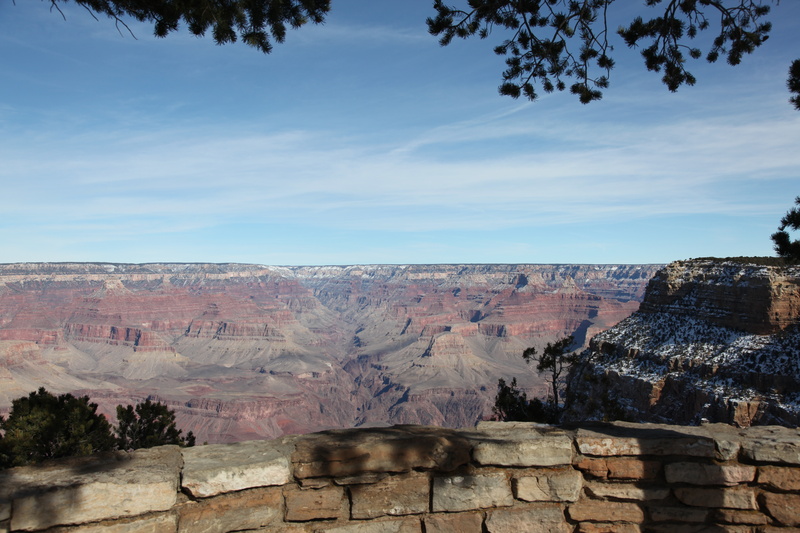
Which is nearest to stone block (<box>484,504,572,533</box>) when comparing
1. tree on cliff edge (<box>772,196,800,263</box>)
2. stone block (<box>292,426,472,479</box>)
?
stone block (<box>292,426,472,479</box>)

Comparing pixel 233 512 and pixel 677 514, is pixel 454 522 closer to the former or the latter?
pixel 233 512

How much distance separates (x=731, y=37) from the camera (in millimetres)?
10375

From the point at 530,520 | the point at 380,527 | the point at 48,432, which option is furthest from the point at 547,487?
the point at 48,432

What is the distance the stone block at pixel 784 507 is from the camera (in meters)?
5.06

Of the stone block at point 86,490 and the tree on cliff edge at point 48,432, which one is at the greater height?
the stone block at point 86,490

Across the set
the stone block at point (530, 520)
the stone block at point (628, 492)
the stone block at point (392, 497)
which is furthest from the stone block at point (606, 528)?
the stone block at point (392, 497)

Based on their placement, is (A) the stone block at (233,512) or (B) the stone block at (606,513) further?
(B) the stone block at (606,513)

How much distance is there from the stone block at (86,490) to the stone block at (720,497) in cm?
473

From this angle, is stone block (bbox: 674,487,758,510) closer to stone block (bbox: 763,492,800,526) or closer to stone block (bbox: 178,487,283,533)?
stone block (bbox: 763,492,800,526)

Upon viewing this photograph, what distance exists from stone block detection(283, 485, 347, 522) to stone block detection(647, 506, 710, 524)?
2.96 meters

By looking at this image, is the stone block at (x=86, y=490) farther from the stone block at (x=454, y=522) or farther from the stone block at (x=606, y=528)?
the stone block at (x=606, y=528)

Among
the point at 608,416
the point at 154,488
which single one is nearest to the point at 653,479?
the point at 154,488

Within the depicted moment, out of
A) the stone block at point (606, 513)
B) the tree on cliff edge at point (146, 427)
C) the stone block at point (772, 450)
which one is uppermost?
the stone block at point (772, 450)

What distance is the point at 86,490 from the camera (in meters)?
4.27
